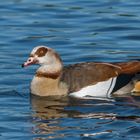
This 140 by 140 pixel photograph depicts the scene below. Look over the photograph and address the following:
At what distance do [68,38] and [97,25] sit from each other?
1.35 meters

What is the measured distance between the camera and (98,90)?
52.9 ft

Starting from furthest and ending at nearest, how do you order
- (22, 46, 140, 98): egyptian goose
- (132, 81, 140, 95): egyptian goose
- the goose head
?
(132, 81, 140, 95): egyptian goose < the goose head < (22, 46, 140, 98): egyptian goose

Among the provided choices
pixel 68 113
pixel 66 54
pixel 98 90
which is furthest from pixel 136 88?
pixel 66 54

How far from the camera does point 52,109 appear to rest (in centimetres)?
1517

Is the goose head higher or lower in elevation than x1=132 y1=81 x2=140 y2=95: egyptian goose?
higher

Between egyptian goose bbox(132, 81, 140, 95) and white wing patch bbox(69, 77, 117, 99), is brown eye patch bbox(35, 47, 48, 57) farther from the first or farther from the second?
egyptian goose bbox(132, 81, 140, 95)

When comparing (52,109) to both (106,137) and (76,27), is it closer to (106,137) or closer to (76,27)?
(106,137)

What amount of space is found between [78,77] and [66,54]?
2.93 m

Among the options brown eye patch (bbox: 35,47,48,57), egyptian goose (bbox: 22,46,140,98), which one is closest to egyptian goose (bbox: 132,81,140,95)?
egyptian goose (bbox: 22,46,140,98)

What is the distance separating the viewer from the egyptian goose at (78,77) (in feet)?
52.4

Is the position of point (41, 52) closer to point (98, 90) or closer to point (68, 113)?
point (98, 90)

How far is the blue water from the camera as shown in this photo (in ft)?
44.5

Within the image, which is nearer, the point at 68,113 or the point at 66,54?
the point at 68,113

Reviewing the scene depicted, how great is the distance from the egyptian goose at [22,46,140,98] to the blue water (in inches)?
10.3
